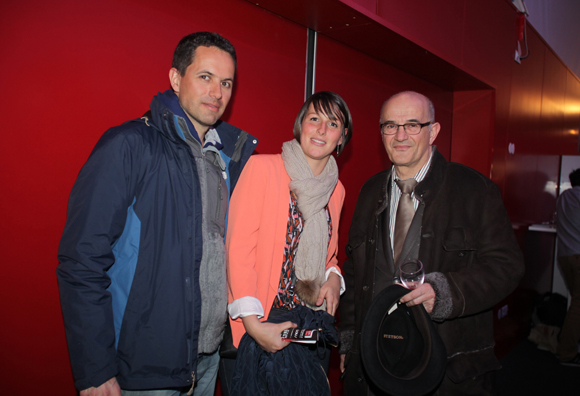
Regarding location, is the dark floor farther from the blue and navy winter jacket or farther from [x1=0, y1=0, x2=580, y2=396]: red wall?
the blue and navy winter jacket

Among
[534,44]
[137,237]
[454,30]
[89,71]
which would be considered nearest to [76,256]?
[137,237]

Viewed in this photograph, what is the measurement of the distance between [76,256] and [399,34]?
2433 mm

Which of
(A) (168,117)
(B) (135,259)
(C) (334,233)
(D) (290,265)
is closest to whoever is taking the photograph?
(B) (135,259)

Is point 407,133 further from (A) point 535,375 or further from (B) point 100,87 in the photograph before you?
(A) point 535,375

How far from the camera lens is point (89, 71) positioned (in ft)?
5.12

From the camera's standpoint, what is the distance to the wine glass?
1457mm

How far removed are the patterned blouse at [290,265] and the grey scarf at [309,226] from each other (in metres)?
0.03

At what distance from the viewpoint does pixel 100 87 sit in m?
1.60

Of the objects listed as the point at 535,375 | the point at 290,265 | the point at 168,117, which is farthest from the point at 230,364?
the point at 535,375

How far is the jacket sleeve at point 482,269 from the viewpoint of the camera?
1505 mm

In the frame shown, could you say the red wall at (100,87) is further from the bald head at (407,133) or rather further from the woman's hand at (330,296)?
the woman's hand at (330,296)

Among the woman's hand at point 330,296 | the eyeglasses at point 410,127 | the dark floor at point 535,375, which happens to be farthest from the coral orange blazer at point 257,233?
the dark floor at point 535,375

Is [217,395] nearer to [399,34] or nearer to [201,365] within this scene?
[201,365]

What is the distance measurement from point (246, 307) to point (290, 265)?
0.30m
